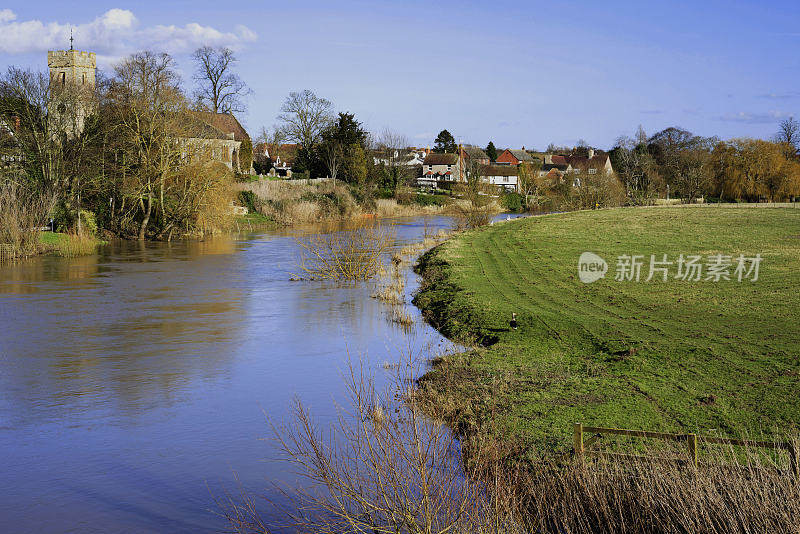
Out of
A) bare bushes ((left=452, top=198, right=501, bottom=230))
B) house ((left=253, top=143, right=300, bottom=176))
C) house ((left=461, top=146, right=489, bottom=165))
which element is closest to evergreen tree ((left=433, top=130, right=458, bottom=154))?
house ((left=461, top=146, right=489, bottom=165))

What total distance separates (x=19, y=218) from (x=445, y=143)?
108 m

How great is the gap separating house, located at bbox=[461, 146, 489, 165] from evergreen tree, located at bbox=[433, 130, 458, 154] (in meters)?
2.28

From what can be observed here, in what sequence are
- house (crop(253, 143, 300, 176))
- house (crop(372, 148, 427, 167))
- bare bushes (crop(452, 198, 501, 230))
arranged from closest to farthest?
bare bushes (crop(452, 198, 501, 230)) → house (crop(372, 148, 427, 167)) → house (crop(253, 143, 300, 176))

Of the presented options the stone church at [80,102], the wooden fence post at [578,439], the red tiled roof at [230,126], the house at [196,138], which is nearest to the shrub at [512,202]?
the red tiled roof at [230,126]

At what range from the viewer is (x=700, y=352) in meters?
13.3

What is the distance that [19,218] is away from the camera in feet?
105

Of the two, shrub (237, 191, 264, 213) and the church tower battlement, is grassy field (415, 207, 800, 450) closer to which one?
shrub (237, 191, 264, 213)

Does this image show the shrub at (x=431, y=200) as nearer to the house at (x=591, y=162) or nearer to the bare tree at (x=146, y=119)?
Answer: the house at (x=591, y=162)

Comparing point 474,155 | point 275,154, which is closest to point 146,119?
point 275,154

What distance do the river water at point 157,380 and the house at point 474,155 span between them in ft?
320

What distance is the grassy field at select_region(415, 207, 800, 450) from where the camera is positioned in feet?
34.3

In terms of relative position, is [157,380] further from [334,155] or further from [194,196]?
[334,155]

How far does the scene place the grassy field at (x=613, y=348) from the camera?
10445 mm

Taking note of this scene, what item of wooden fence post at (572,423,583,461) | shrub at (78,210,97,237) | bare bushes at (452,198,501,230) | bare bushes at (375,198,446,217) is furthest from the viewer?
bare bushes at (375,198,446,217)
